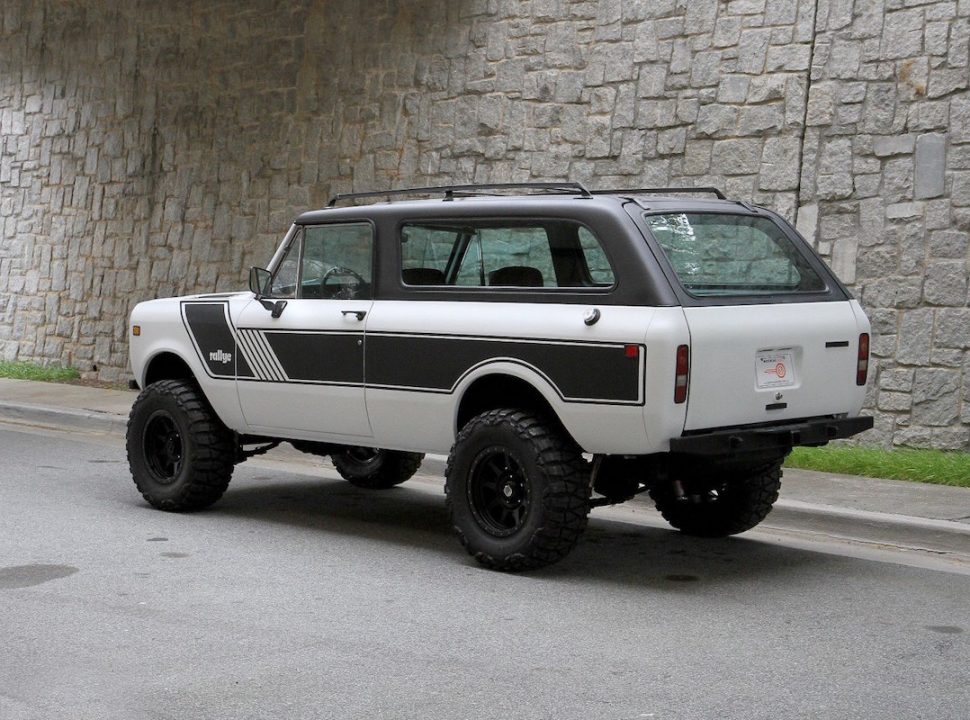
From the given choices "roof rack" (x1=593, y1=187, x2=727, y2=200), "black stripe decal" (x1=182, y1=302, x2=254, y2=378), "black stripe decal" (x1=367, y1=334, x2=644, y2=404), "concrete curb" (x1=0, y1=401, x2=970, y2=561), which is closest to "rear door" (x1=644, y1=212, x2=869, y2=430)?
"roof rack" (x1=593, y1=187, x2=727, y2=200)

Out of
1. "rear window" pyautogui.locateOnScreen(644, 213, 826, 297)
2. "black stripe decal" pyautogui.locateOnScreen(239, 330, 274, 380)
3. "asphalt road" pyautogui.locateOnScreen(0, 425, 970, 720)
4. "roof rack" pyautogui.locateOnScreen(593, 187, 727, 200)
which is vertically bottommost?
"asphalt road" pyautogui.locateOnScreen(0, 425, 970, 720)

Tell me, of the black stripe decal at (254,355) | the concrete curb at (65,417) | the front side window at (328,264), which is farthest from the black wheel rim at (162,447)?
the concrete curb at (65,417)

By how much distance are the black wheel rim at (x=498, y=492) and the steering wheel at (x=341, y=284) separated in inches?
55.8

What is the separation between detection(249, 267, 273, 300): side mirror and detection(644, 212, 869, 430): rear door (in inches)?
100

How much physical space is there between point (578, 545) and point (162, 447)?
284 centimetres

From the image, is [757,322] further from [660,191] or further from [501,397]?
[501,397]

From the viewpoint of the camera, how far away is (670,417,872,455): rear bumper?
6.41 m

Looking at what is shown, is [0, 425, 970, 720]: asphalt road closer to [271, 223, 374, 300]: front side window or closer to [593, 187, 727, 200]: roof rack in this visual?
[271, 223, 374, 300]: front side window

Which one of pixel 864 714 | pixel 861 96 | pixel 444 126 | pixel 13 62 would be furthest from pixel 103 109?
pixel 864 714

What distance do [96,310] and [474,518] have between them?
1234cm

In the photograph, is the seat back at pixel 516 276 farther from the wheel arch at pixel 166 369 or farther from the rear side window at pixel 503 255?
the wheel arch at pixel 166 369

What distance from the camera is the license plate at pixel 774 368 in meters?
6.73

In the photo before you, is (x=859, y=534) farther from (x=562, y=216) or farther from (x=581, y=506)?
(x=562, y=216)

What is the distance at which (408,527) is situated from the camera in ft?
27.4
